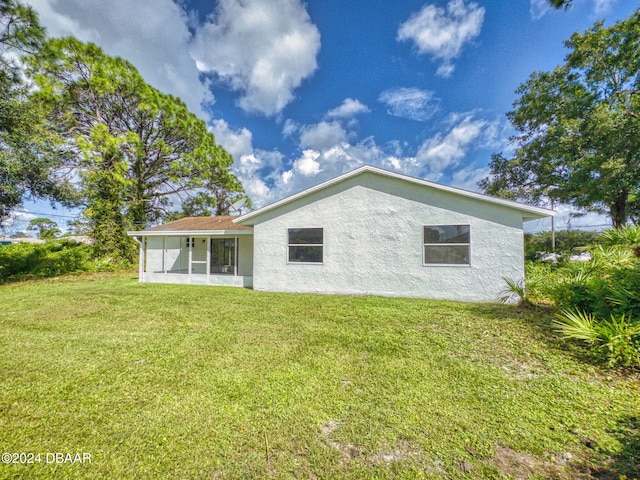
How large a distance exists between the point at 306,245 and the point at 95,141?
1895 centimetres

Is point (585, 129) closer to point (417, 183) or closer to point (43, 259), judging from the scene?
point (417, 183)

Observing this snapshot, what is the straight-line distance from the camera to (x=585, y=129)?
13.6 m

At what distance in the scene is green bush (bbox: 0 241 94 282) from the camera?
1361 centimetres

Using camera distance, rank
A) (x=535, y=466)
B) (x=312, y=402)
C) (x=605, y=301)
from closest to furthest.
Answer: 1. (x=535, y=466)
2. (x=312, y=402)
3. (x=605, y=301)

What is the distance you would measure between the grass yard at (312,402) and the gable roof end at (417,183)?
11.3 ft

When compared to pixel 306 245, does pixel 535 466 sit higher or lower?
lower

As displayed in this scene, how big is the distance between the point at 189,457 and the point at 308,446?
1016mm

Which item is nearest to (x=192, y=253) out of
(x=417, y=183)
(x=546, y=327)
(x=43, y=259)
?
(x=43, y=259)

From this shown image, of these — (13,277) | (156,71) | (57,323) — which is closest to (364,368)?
(57,323)

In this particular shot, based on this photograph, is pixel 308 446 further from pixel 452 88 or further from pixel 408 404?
pixel 452 88

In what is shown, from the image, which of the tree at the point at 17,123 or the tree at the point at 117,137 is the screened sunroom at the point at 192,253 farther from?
the tree at the point at 117,137

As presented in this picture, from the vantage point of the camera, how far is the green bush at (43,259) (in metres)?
13.6

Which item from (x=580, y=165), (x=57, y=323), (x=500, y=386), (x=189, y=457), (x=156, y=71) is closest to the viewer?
(x=189, y=457)

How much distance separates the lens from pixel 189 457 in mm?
2180
